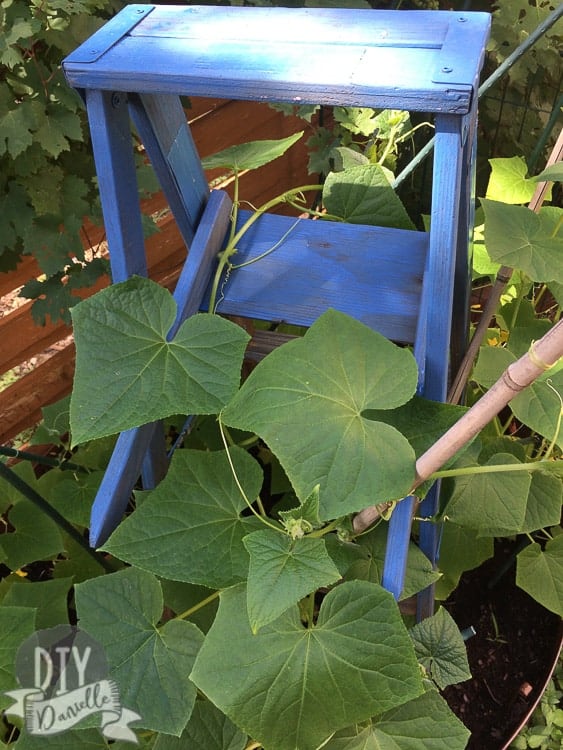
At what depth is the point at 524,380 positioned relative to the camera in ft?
1.34

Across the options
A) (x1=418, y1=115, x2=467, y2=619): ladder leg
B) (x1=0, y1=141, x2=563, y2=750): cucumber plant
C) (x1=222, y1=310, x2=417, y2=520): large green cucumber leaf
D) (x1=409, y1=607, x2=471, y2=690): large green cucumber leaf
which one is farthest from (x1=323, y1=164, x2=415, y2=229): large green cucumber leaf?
(x1=409, y1=607, x2=471, y2=690): large green cucumber leaf

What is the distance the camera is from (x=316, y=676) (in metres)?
0.52

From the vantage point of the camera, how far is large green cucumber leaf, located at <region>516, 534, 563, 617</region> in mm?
830

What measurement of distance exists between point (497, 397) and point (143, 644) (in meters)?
0.40

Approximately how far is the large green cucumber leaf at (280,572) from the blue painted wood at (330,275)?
24 cm

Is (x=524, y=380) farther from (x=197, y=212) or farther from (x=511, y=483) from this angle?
(x=197, y=212)

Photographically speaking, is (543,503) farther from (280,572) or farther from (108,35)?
(108,35)

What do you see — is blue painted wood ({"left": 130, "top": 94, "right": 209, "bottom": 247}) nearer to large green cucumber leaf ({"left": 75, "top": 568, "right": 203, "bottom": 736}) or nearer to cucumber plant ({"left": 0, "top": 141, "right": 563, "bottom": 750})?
cucumber plant ({"left": 0, "top": 141, "right": 563, "bottom": 750})

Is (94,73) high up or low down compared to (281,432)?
up

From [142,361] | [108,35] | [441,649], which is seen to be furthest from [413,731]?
[108,35]

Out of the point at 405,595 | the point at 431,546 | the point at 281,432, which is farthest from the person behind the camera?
the point at 431,546

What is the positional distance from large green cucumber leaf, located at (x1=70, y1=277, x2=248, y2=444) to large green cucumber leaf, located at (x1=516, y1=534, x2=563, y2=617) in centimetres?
55

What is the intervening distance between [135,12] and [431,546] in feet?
2.11

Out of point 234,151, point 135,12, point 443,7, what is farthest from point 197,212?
point 443,7
